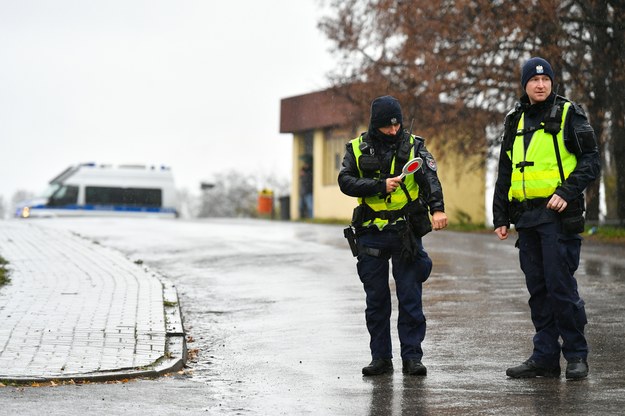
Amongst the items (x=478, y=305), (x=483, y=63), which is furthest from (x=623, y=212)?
(x=478, y=305)

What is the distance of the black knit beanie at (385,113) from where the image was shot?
318 inches

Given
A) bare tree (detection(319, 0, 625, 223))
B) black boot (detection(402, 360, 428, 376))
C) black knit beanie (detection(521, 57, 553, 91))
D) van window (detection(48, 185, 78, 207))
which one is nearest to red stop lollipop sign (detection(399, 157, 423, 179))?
black knit beanie (detection(521, 57, 553, 91))

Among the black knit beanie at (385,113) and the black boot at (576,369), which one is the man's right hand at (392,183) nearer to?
the black knit beanie at (385,113)

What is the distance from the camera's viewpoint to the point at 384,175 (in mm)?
8164

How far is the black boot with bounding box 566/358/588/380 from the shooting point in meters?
7.67

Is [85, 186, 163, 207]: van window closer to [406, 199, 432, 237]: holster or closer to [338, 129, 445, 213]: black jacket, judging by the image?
[338, 129, 445, 213]: black jacket

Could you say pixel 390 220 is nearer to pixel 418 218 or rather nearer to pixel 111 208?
pixel 418 218

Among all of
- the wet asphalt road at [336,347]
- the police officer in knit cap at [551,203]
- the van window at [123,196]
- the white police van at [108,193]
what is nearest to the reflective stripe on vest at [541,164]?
the police officer in knit cap at [551,203]

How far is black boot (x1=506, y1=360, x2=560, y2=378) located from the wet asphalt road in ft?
Answer: 0.35

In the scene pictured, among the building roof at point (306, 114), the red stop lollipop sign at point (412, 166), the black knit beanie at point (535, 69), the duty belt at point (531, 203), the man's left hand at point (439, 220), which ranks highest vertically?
the building roof at point (306, 114)

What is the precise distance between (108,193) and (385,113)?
44.7 m

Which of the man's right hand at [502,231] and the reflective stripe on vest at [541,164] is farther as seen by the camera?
the man's right hand at [502,231]

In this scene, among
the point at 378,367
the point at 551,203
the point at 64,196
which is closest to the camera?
the point at 551,203

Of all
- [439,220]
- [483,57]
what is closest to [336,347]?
[439,220]
